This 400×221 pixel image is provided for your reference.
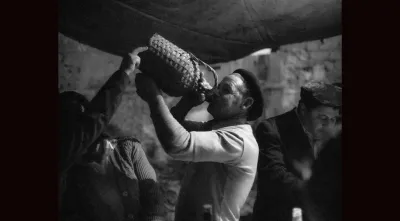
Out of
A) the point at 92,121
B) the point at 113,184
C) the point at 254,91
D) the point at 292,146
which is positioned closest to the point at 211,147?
the point at 254,91

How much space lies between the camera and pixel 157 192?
350cm

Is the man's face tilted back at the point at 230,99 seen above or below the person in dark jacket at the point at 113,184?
above

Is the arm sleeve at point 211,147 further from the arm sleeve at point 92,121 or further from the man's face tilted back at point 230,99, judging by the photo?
the arm sleeve at point 92,121

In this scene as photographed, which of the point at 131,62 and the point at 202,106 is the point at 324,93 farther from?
the point at 131,62

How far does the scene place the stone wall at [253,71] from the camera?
351 centimetres

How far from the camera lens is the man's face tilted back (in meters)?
3.43

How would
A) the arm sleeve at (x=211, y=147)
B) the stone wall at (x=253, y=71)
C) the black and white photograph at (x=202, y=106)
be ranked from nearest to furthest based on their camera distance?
the arm sleeve at (x=211, y=147)
the black and white photograph at (x=202, y=106)
the stone wall at (x=253, y=71)

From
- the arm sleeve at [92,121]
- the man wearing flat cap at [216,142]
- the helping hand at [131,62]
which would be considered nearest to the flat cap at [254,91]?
the man wearing flat cap at [216,142]

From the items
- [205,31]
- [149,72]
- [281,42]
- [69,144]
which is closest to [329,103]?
[281,42]

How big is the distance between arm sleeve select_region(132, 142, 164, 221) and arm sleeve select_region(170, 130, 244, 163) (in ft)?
0.88

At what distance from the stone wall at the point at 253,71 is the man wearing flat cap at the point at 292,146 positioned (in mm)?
59

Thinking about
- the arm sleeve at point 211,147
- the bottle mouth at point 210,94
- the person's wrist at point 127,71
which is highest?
the person's wrist at point 127,71

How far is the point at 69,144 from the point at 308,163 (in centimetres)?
146

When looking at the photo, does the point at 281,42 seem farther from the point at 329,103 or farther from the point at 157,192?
the point at 157,192
